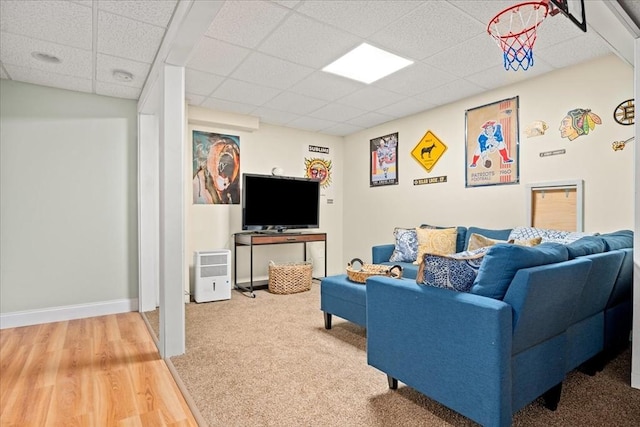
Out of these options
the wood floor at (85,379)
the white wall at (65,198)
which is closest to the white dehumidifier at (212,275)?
the white wall at (65,198)

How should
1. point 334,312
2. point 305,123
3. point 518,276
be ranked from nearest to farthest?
point 518,276
point 334,312
point 305,123

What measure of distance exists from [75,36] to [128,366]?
2.47 m

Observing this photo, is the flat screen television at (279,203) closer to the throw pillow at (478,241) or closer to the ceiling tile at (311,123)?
the ceiling tile at (311,123)

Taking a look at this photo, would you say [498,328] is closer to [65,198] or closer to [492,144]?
[492,144]

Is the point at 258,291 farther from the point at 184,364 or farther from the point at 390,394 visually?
the point at 390,394

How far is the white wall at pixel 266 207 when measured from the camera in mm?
4598

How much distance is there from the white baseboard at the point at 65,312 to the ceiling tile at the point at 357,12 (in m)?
3.54

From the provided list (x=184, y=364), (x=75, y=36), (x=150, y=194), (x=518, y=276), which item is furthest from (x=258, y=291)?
(x=518, y=276)

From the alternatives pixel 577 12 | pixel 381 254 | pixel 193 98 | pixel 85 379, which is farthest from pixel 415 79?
pixel 85 379

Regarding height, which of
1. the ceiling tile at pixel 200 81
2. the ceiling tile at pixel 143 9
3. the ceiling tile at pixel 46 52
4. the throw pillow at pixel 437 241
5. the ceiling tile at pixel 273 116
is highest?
the ceiling tile at pixel 200 81

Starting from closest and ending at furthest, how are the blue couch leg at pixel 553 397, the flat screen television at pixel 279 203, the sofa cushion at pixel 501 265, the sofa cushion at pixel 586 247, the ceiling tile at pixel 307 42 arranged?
the sofa cushion at pixel 501 265 → the blue couch leg at pixel 553 397 → the sofa cushion at pixel 586 247 → the ceiling tile at pixel 307 42 → the flat screen television at pixel 279 203

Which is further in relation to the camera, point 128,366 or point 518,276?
point 128,366

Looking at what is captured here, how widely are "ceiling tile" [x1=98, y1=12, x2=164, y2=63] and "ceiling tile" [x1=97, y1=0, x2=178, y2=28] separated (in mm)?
67

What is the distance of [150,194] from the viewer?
392 centimetres
